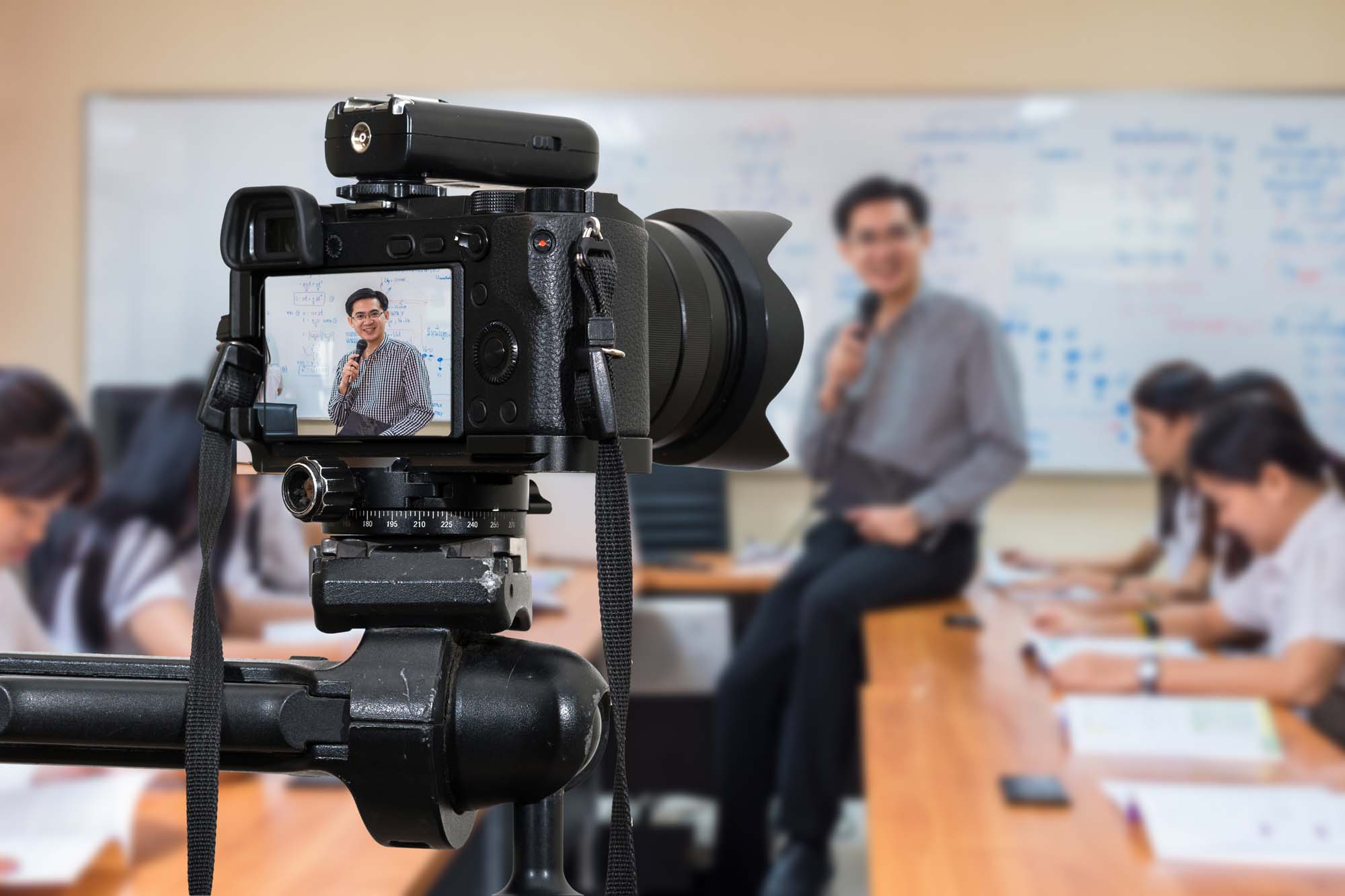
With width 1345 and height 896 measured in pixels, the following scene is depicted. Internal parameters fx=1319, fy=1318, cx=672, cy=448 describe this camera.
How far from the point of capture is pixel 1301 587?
219 centimetres

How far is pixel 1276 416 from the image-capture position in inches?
95.7

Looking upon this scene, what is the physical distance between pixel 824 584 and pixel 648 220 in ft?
7.55

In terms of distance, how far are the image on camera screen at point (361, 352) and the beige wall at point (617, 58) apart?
3431 mm

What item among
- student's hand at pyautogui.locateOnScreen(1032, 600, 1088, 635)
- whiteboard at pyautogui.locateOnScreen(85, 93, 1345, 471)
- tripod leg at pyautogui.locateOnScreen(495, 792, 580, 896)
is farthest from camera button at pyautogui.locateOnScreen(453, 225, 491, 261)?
whiteboard at pyautogui.locateOnScreen(85, 93, 1345, 471)

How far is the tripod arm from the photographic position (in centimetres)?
56

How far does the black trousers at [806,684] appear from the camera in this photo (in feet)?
9.30

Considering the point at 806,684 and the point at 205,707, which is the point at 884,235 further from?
the point at 205,707

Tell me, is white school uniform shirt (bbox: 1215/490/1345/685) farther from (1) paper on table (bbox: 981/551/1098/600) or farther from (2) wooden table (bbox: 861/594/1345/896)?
(1) paper on table (bbox: 981/551/1098/600)

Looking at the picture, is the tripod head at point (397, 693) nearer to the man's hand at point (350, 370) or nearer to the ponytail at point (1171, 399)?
the man's hand at point (350, 370)

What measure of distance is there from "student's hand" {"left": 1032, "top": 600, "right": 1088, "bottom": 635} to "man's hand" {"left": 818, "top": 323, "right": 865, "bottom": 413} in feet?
2.91

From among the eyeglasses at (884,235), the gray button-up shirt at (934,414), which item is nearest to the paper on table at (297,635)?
the gray button-up shirt at (934,414)

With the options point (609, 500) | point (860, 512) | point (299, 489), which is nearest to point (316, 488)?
point (299, 489)

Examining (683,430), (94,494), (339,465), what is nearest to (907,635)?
(94,494)

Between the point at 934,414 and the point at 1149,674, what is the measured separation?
1.30 meters
